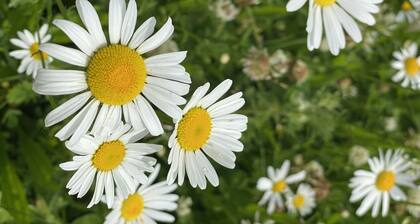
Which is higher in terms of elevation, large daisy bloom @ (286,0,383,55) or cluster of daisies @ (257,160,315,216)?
large daisy bloom @ (286,0,383,55)

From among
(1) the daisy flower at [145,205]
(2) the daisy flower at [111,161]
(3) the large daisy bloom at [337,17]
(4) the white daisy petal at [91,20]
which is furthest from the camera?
(1) the daisy flower at [145,205]

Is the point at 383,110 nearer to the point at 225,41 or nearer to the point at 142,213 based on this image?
the point at 225,41

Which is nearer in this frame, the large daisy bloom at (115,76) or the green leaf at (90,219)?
the large daisy bloom at (115,76)

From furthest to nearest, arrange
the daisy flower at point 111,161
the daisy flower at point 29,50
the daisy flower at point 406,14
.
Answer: the daisy flower at point 406,14 → the daisy flower at point 29,50 → the daisy flower at point 111,161

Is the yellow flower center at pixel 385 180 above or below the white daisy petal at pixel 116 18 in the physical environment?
below

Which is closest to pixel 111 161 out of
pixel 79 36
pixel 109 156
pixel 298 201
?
pixel 109 156

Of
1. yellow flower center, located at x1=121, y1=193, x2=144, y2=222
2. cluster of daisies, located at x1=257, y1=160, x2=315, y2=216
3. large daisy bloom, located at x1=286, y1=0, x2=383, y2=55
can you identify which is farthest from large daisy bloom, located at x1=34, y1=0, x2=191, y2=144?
cluster of daisies, located at x1=257, y1=160, x2=315, y2=216

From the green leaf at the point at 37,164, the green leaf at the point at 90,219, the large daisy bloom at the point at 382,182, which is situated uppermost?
the green leaf at the point at 37,164

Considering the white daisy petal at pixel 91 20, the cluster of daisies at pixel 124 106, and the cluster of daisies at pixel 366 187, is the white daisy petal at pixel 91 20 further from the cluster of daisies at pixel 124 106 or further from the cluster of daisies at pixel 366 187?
the cluster of daisies at pixel 366 187

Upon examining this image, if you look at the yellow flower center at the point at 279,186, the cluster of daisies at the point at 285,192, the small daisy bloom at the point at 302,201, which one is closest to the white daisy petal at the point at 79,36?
the cluster of daisies at the point at 285,192

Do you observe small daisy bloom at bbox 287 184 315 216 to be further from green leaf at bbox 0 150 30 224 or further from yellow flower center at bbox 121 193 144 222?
green leaf at bbox 0 150 30 224
